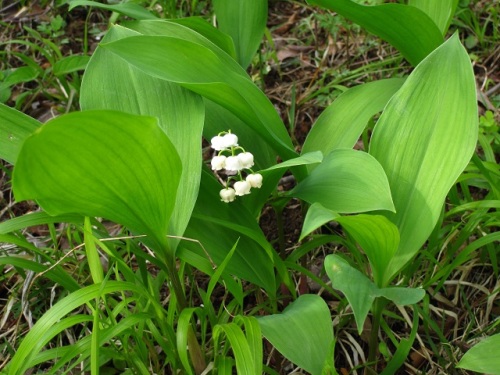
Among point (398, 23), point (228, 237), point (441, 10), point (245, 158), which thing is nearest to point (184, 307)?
point (228, 237)

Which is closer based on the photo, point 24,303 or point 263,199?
point 263,199

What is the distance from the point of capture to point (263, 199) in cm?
175

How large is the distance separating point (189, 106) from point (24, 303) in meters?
0.85

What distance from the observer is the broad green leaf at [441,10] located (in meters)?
1.91

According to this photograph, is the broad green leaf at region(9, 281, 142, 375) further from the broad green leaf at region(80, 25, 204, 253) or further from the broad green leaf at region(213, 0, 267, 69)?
the broad green leaf at region(213, 0, 267, 69)

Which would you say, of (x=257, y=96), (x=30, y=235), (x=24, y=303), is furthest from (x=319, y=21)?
(x=24, y=303)

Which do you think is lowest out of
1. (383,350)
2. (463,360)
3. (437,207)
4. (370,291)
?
(383,350)

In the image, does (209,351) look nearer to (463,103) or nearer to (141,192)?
(141,192)

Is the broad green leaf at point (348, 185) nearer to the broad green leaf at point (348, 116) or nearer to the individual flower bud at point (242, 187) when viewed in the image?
the individual flower bud at point (242, 187)

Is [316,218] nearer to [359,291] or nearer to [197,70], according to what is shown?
[359,291]

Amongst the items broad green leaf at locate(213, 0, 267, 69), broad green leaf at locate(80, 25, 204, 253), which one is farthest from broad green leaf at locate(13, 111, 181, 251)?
broad green leaf at locate(213, 0, 267, 69)

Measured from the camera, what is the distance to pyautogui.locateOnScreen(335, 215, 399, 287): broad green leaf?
131cm

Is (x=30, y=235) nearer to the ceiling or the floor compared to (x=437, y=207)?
nearer to the floor

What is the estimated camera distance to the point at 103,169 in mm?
1271
